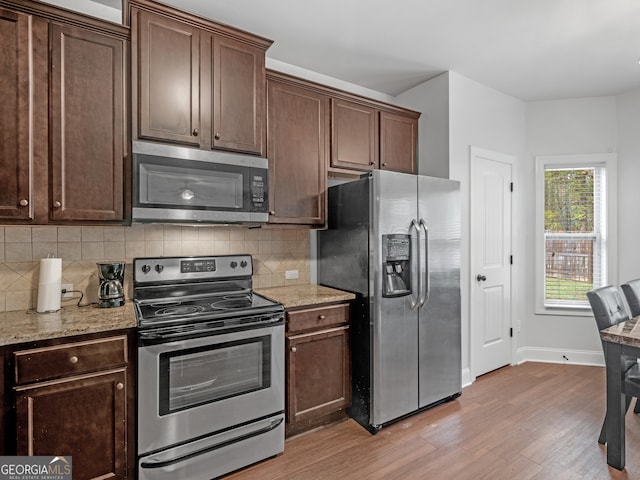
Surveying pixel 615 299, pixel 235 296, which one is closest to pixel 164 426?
pixel 235 296

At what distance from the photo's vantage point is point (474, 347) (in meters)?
3.32

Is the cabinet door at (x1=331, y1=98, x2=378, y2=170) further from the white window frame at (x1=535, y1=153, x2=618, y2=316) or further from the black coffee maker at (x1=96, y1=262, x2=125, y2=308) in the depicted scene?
the white window frame at (x1=535, y1=153, x2=618, y2=316)

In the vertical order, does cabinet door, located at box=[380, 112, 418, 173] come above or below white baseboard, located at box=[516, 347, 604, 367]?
above

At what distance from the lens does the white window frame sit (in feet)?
11.9

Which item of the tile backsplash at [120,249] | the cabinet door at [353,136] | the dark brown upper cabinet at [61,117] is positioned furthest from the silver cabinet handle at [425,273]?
the dark brown upper cabinet at [61,117]

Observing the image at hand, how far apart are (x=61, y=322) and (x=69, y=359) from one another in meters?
0.23

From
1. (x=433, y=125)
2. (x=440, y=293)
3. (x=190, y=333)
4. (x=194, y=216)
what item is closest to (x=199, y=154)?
(x=194, y=216)

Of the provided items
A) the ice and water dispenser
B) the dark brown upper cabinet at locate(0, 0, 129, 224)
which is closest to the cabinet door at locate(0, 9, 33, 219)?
the dark brown upper cabinet at locate(0, 0, 129, 224)

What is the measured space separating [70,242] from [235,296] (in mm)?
1052

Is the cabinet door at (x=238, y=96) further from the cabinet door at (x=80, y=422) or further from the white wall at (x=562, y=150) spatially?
the white wall at (x=562, y=150)

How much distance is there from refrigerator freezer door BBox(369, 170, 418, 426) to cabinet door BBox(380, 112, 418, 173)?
63 cm

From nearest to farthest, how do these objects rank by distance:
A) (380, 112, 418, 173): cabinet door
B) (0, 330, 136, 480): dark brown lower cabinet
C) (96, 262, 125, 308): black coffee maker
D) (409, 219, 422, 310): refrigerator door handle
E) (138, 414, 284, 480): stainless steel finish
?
(0, 330, 136, 480): dark brown lower cabinet, (138, 414, 284, 480): stainless steel finish, (96, 262, 125, 308): black coffee maker, (409, 219, 422, 310): refrigerator door handle, (380, 112, 418, 173): cabinet door

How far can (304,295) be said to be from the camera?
8.26ft

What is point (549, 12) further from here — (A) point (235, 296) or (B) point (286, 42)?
(A) point (235, 296)
